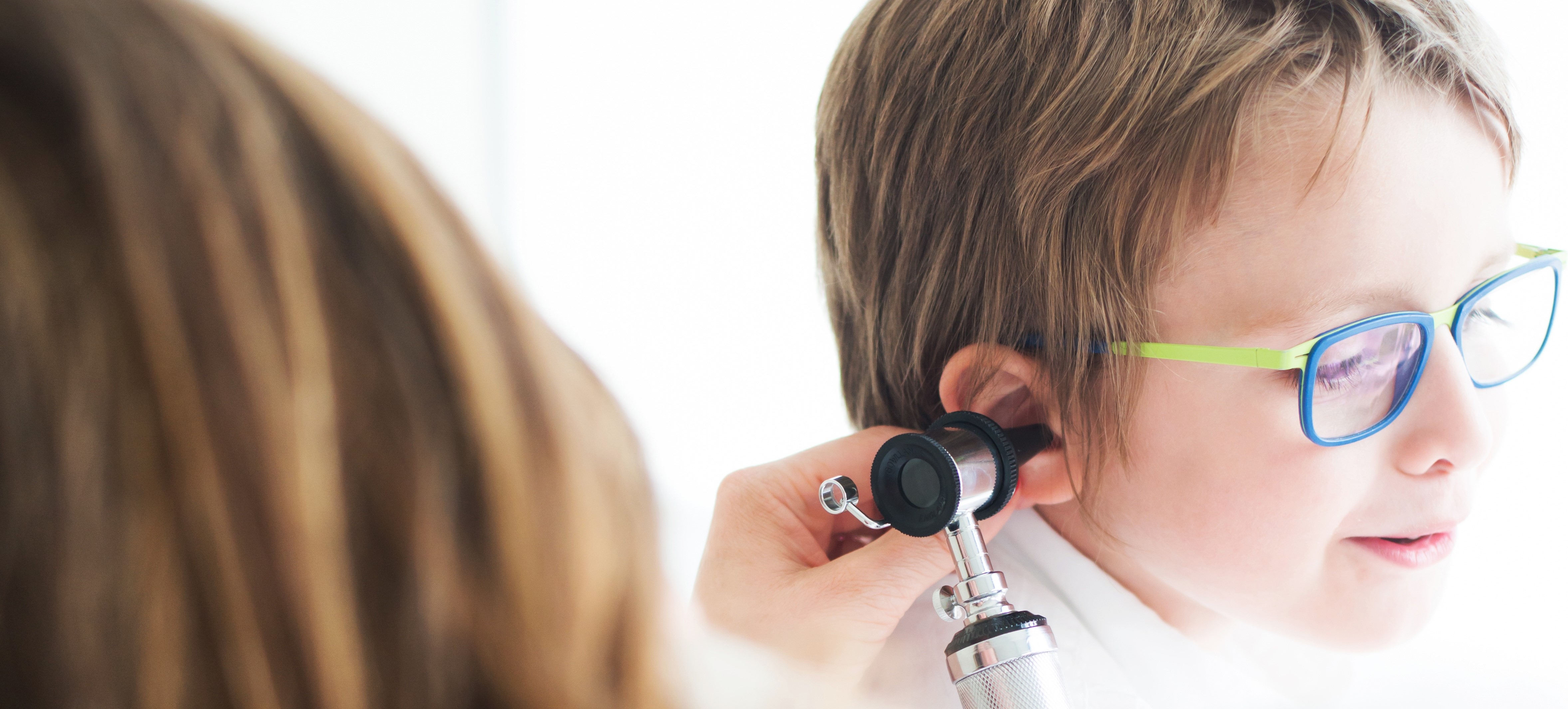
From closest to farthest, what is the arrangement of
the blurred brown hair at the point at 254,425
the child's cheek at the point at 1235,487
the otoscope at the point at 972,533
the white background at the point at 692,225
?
the blurred brown hair at the point at 254,425, the otoscope at the point at 972,533, the child's cheek at the point at 1235,487, the white background at the point at 692,225

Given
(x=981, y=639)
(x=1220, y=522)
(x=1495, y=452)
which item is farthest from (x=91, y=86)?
(x=1495, y=452)

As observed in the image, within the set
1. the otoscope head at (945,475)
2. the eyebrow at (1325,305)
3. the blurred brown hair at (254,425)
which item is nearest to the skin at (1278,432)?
the eyebrow at (1325,305)

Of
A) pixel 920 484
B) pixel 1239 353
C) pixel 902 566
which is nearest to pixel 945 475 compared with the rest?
pixel 920 484

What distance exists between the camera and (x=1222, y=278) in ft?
2.67

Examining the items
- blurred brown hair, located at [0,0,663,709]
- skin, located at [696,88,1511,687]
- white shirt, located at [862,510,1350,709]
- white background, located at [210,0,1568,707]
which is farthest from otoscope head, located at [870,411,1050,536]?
white background, located at [210,0,1568,707]

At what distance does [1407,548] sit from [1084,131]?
496 mm

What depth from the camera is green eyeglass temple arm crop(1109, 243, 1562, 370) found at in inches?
30.9

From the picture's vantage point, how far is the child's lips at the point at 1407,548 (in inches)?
34.5

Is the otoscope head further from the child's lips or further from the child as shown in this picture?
the child's lips

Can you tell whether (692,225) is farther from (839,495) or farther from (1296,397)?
(1296,397)

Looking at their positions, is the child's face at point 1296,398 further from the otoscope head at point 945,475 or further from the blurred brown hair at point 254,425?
the blurred brown hair at point 254,425

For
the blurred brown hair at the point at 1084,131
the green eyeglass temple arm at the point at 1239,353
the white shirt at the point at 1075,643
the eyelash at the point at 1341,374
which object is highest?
the blurred brown hair at the point at 1084,131

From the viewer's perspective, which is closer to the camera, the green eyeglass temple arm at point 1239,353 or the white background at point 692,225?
the green eyeglass temple arm at point 1239,353

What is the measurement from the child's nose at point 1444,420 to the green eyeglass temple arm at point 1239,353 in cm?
3
